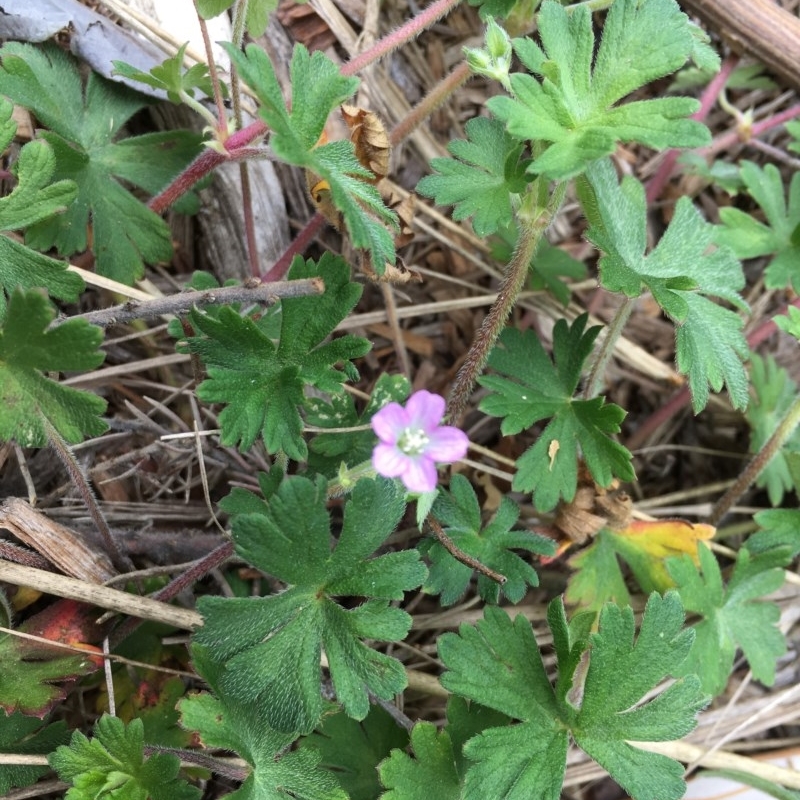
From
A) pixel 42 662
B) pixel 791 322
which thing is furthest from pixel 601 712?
pixel 42 662

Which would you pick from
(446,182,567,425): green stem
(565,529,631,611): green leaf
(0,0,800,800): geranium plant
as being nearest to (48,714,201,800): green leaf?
(0,0,800,800): geranium plant

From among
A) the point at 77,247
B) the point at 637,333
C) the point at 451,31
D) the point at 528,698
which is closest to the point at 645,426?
the point at 637,333

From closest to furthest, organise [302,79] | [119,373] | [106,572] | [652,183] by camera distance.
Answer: [302,79] < [106,572] < [119,373] < [652,183]

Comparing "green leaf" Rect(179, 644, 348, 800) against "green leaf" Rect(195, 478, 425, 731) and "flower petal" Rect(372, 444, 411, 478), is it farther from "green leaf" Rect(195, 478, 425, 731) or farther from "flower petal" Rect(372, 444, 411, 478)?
"flower petal" Rect(372, 444, 411, 478)

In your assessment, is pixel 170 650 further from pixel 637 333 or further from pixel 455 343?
pixel 637 333

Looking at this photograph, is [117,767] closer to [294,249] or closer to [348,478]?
[348,478]

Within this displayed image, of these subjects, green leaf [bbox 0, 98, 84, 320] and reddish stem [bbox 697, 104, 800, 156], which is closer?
green leaf [bbox 0, 98, 84, 320]

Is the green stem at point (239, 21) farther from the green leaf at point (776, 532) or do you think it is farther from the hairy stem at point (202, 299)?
the green leaf at point (776, 532)

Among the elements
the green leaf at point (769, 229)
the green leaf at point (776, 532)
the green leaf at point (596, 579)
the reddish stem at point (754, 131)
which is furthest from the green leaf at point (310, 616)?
the reddish stem at point (754, 131)
